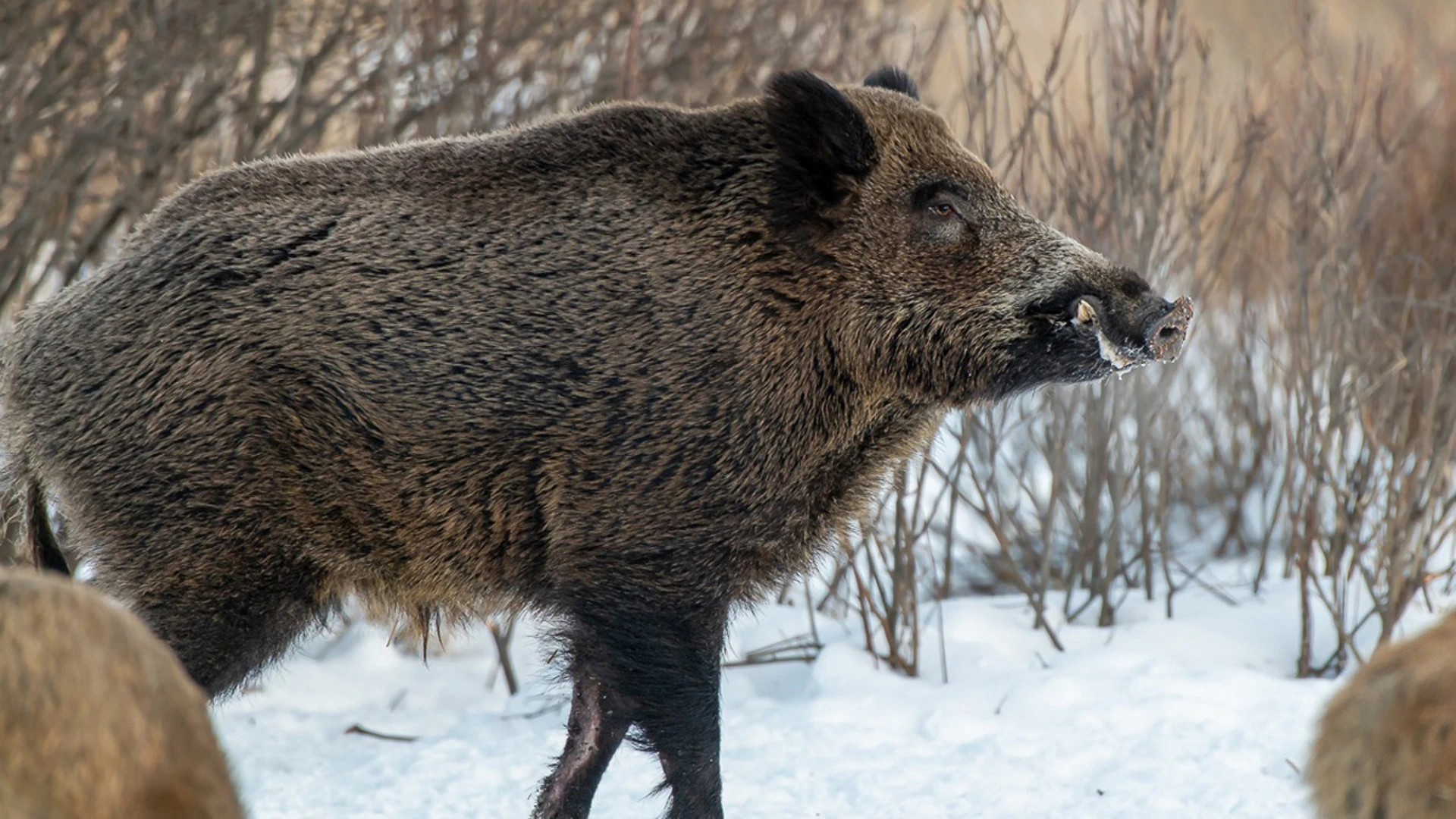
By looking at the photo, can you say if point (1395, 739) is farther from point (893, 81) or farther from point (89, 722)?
point (893, 81)

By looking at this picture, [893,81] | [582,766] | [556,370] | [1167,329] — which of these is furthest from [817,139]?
[582,766]

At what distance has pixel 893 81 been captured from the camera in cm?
491

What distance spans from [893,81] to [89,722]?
3.15 metres

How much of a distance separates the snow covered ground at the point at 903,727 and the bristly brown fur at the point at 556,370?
62cm

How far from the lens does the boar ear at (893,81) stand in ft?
16.1

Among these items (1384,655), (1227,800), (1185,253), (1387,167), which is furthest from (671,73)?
(1384,655)

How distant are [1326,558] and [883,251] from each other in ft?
8.88

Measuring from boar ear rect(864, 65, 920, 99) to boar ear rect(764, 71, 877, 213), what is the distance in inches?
22.8

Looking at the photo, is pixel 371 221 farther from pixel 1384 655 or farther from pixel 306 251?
pixel 1384 655

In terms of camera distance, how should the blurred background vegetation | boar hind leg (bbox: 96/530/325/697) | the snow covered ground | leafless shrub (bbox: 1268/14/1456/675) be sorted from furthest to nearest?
the blurred background vegetation < leafless shrub (bbox: 1268/14/1456/675) < the snow covered ground < boar hind leg (bbox: 96/530/325/697)

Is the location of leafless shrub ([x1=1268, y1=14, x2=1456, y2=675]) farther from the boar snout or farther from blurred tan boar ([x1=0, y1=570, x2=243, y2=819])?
blurred tan boar ([x1=0, y1=570, x2=243, y2=819])

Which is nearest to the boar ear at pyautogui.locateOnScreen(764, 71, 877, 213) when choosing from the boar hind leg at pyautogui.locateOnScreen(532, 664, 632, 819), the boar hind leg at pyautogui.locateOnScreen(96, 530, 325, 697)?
the boar hind leg at pyautogui.locateOnScreen(532, 664, 632, 819)

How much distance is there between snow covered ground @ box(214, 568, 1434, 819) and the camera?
5062 millimetres

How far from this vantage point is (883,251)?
14.5 feet
